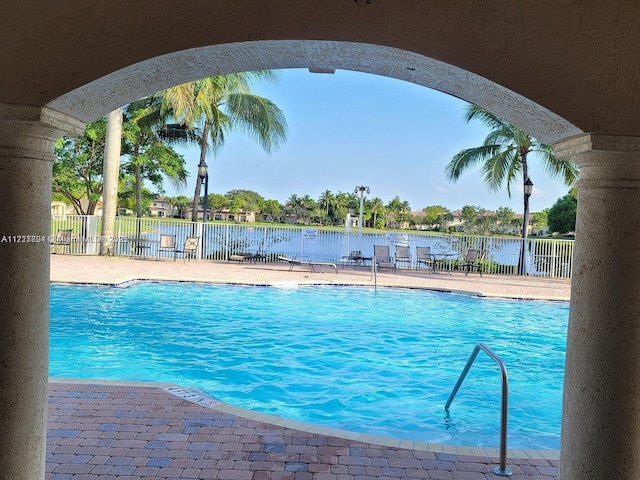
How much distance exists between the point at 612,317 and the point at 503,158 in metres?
18.0

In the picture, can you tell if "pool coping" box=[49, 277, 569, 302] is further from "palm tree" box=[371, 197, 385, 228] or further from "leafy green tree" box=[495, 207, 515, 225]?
"palm tree" box=[371, 197, 385, 228]

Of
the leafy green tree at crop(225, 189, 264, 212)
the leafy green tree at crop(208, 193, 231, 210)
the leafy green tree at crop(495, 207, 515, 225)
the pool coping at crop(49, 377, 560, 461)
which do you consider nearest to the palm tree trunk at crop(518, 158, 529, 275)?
the pool coping at crop(49, 377, 560, 461)

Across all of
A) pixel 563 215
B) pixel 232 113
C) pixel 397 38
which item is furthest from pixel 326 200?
pixel 397 38

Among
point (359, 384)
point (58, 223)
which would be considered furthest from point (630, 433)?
point (58, 223)

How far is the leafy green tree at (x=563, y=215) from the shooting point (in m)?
35.3

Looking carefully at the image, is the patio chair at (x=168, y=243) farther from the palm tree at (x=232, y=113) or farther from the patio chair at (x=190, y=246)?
the palm tree at (x=232, y=113)

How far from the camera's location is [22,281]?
89.7 inches

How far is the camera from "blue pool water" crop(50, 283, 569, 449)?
6215 mm

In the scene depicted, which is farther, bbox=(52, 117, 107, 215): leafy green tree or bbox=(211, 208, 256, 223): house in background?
bbox=(211, 208, 256, 223): house in background

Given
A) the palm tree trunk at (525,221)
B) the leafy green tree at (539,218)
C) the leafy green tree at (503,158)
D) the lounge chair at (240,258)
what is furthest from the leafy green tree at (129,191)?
the leafy green tree at (539,218)

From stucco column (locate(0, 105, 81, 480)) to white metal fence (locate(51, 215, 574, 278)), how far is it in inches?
638

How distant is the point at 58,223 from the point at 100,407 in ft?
51.7

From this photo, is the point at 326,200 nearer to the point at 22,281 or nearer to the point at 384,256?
the point at 384,256

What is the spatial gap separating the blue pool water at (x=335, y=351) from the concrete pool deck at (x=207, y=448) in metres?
1.81
